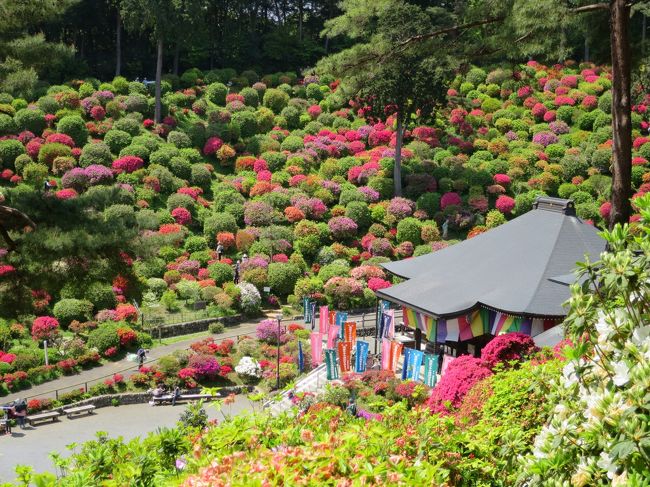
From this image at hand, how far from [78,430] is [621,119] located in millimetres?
14958

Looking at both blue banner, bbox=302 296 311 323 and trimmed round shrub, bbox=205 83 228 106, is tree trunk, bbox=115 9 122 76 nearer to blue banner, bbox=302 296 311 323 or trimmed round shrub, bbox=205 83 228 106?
trimmed round shrub, bbox=205 83 228 106

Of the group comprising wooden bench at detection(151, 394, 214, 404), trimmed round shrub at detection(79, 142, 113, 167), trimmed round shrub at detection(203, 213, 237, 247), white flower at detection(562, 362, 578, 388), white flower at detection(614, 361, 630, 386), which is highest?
white flower at detection(614, 361, 630, 386)

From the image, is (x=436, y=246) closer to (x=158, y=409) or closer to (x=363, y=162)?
(x=363, y=162)

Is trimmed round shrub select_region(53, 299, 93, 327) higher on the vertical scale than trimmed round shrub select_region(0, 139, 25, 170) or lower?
lower

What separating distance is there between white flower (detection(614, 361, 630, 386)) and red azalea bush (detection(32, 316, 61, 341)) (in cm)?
2140

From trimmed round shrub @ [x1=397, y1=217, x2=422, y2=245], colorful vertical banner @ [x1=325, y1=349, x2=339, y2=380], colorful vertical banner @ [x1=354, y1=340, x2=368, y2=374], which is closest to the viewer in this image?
colorful vertical banner @ [x1=325, y1=349, x2=339, y2=380]

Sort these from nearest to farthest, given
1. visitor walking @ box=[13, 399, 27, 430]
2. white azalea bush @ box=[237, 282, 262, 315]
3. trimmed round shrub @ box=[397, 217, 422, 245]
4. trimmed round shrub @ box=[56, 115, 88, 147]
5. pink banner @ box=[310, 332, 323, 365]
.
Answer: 1. visitor walking @ box=[13, 399, 27, 430]
2. pink banner @ box=[310, 332, 323, 365]
3. white azalea bush @ box=[237, 282, 262, 315]
4. trimmed round shrub @ box=[397, 217, 422, 245]
5. trimmed round shrub @ box=[56, 115, 88, 147]

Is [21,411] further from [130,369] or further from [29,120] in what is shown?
[29,120]

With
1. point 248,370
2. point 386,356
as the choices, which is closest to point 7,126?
point 248,370

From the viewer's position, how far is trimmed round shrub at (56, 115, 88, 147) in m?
35.1

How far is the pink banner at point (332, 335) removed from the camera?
22078 mm

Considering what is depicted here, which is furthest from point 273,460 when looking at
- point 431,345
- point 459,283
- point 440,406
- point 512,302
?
point 431,345

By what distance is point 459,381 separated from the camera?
1327 cm

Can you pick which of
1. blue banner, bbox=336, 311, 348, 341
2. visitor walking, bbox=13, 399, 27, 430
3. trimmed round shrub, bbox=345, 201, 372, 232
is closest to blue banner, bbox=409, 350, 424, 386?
blue banner, bbox=336, 311, 348, 341
